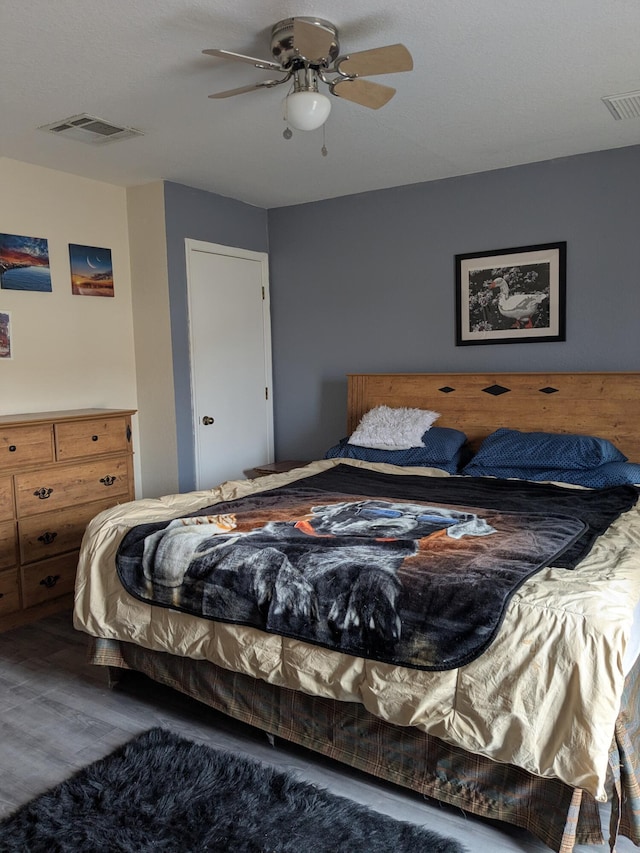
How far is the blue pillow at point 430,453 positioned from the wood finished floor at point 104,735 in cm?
179

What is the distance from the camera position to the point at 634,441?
11.6 ft

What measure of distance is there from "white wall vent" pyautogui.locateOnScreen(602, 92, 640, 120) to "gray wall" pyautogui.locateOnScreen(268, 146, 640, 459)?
0.53 meters

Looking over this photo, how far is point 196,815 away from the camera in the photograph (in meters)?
1.91

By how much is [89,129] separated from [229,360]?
183 cm

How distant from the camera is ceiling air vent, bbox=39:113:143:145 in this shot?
3.04m

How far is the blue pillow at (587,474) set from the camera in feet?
10.3

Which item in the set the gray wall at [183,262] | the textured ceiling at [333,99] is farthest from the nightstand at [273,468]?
the textured ceiling at [333,99]

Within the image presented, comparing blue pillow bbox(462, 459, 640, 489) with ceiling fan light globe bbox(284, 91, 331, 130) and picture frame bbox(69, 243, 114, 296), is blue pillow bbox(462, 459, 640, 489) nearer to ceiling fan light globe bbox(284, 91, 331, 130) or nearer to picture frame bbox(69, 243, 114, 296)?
ceiling fan light globe bbox(284, 91, 331, 130)

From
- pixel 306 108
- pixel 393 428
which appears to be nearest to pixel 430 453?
pixel 393 428

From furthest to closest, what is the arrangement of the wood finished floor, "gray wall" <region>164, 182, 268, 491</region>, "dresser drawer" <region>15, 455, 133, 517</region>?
"gray wall" <region>164, 182, 268, 491</region> < "dresser drawer" <region>15, 455, 133, 517</region> < the wood finished floor

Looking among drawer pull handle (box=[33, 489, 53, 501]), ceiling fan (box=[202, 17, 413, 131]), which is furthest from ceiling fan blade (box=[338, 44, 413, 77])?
drawer pull handle (box=[33, 489, 53, 501])

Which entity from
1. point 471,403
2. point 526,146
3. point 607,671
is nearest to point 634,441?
point 471,403

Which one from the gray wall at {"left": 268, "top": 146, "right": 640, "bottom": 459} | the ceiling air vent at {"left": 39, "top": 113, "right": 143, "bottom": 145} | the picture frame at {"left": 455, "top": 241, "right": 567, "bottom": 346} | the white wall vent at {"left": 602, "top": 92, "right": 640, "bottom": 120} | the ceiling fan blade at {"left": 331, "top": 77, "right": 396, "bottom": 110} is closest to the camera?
the ceiling fan blade at {"left": 331, "top": 77, "right": 396, "bottom": 110}

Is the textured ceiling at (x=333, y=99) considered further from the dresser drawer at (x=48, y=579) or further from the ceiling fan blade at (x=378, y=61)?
the dresser drawer at (x=48, y=579)
